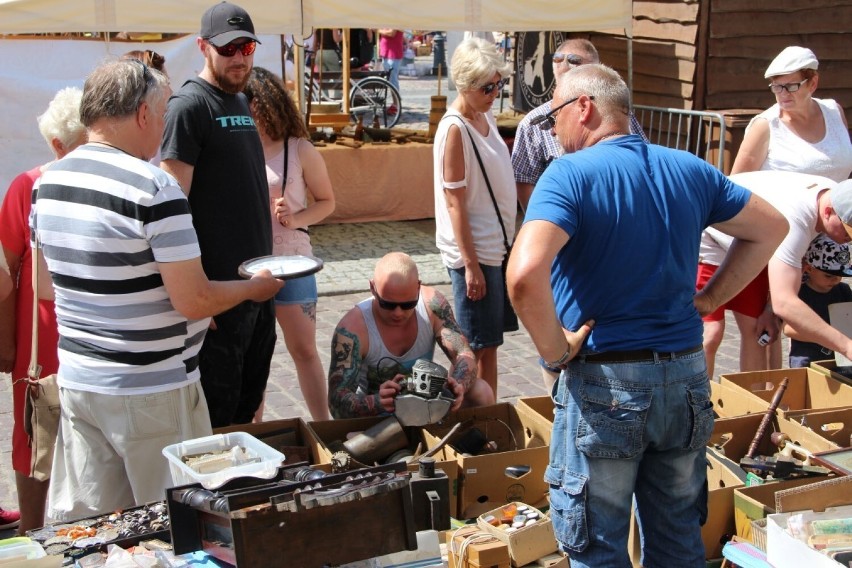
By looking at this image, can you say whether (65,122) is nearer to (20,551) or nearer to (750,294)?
(20,551)

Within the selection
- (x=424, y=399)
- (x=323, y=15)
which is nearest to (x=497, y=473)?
(x=424, y=399)

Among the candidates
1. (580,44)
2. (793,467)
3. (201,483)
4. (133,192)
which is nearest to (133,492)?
(201,483)

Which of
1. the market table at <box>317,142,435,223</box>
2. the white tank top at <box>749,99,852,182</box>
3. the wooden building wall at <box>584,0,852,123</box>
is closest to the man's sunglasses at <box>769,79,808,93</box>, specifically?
the white tank top at <box>749,99,852,182</box>

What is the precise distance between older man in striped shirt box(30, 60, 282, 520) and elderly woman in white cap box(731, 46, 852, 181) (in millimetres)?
3150

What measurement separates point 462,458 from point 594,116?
143cm

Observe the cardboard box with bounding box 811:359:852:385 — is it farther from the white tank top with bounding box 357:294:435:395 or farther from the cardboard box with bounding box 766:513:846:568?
the white tank top with bounding box 357:294:435:395

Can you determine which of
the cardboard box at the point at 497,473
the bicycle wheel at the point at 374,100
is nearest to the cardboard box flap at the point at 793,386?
the cardboard box at the point at 497,473

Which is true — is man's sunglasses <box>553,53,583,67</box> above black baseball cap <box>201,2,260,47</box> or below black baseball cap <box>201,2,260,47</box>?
below

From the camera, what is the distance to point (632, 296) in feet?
9.03

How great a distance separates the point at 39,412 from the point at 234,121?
1.25m

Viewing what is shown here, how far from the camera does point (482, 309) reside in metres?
4.65

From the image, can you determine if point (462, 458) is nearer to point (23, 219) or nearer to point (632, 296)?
point (632, 296)

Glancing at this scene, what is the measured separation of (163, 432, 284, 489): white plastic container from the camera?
2.62m

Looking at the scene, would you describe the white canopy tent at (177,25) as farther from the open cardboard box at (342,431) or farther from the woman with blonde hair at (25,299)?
the open cardboard box at (342,431)
